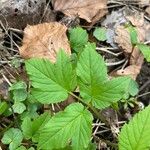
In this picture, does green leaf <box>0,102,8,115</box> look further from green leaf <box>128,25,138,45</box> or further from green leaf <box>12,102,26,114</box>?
green leaf <box>128,25,138,45</box>

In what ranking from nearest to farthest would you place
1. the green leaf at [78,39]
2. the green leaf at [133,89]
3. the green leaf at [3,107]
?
1. the green leaf at [3,107]
2. the green leaf at [133,89]
3. the green leaf at [78,39]

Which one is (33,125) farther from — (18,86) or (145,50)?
(145,50)

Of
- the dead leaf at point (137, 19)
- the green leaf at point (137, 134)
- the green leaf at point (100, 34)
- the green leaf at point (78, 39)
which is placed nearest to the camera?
the green leaf at point (137, 134)

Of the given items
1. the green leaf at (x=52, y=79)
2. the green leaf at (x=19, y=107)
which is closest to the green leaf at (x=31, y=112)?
the green leaf at (x=19, y=107)

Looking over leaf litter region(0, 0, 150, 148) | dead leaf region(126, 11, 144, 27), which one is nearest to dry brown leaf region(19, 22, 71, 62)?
leaf litter region(0, 0, 150, 148)

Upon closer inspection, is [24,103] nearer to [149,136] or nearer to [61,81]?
[61,81]

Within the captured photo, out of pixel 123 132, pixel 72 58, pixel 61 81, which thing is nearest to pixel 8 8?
pixel 72 58

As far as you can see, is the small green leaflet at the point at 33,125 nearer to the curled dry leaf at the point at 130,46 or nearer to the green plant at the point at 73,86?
the green plant at the point at 73,86
